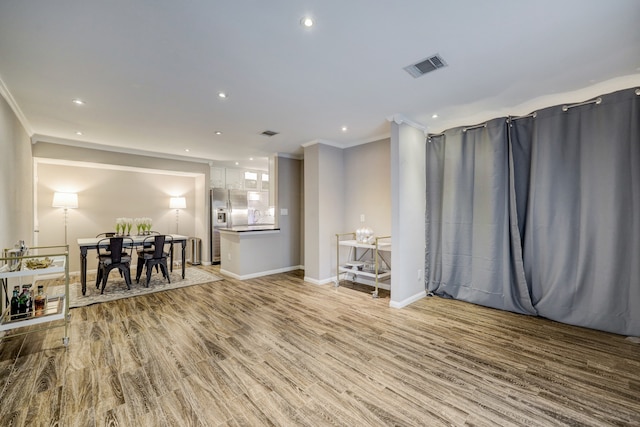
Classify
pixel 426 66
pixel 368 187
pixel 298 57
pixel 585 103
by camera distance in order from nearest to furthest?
1. pixel 298 57
2. pixel 426 66
3. pixel 585 103
4. pixel 368 187

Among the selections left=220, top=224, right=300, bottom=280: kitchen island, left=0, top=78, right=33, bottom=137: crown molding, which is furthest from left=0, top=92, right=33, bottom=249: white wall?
left=220, top=224, right=300, bottom=280: kitchen island

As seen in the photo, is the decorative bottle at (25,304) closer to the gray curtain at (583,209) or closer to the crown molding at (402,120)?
the crown molding at (402,120)

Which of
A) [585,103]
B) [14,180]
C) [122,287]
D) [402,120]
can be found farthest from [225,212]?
[585,103]

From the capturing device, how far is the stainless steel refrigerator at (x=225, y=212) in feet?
21.4

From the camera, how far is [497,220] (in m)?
3.54

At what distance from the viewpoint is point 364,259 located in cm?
497

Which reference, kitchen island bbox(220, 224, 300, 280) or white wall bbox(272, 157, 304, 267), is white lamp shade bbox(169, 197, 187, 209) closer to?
kitchen island bbox(220, 224, 300, 280)

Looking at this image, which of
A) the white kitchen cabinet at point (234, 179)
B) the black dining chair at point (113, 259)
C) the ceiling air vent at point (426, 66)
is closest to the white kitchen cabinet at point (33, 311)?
the black dining chair at point (113, 259)

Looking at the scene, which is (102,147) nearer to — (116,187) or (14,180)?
(116,187)

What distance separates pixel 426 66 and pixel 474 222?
2312 millimetres

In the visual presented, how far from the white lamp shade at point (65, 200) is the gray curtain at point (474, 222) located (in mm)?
6302

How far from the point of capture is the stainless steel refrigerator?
6525 millimetres

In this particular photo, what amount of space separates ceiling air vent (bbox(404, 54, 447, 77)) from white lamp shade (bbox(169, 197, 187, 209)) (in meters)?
5.97

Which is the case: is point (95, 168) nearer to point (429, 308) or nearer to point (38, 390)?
point (38, 390)
